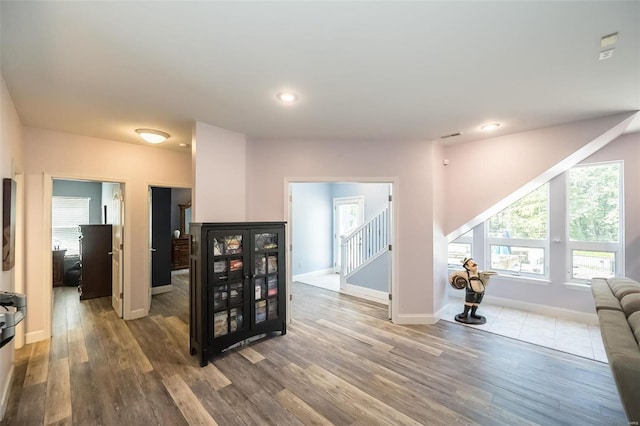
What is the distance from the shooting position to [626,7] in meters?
1.40

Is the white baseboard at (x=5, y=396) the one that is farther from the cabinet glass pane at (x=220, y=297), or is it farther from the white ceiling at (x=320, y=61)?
the white ceiling at (x=320, y=61)

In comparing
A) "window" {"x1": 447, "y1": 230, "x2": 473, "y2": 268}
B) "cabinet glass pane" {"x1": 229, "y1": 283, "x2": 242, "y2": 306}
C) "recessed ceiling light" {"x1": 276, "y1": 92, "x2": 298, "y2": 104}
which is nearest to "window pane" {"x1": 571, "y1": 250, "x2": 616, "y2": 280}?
"window" {"x1": 447, "y1": 230, "x2": 473, "y2": 268}

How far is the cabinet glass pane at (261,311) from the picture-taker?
323cm

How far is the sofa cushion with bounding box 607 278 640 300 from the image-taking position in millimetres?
2023

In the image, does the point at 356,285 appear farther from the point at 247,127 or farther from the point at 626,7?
the point at 626,7

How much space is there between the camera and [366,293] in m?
5.12

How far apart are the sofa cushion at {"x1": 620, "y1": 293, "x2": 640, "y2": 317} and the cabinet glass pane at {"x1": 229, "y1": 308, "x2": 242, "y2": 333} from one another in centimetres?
325

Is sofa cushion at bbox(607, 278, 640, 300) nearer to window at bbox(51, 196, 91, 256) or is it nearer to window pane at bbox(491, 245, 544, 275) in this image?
window pane at bbox(491, 245, 544, 275)

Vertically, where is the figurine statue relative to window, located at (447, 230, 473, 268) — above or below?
below

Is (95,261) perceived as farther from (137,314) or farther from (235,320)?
(235,320)

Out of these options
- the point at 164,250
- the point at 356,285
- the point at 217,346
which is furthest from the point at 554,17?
the point at 164,250

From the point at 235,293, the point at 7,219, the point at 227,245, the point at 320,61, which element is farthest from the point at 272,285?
the point at 320,61

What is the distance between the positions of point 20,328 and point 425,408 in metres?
4.39

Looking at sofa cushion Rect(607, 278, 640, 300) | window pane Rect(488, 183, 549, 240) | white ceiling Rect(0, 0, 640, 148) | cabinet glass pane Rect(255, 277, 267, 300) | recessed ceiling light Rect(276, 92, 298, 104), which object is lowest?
cabinet glass pane Rect(255, 277, 267, 300)
